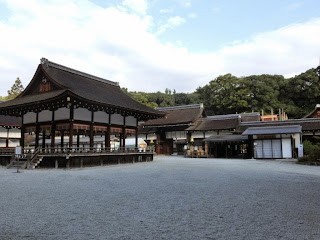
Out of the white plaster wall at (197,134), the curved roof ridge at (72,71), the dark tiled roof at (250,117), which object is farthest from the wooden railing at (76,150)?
the dark tiled roof at (250,117)

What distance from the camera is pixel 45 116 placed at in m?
20.2

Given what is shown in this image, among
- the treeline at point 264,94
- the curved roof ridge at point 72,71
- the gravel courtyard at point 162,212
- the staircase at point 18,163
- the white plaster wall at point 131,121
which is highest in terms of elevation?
the treeline at point 264,94

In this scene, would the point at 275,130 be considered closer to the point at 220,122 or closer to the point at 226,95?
the point at 220,122

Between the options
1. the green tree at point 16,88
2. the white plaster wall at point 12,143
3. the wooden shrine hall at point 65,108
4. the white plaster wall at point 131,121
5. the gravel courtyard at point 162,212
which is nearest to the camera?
the gravel courtyard at point 162,212

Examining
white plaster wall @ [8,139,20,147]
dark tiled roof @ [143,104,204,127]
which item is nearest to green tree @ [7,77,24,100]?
white plaster wall @ [8,139,20,147]

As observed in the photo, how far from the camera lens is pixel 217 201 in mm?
6969

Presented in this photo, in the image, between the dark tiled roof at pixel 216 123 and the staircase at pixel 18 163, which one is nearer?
the staircase at pixel 18 163

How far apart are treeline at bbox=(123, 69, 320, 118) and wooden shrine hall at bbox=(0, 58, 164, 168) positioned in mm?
35741

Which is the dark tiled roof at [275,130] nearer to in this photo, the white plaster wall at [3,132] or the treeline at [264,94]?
the treeline at [264,94]

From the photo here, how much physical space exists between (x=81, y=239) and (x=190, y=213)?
253 cm

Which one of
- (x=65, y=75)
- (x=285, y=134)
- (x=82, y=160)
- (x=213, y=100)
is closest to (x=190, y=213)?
(x=82, y=160)

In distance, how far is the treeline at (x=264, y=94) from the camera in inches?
1999

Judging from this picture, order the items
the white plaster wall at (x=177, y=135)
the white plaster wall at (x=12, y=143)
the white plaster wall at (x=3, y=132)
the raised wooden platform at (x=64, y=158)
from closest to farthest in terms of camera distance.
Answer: the raised wooden platform at (x=64, y=158) → the white plaster wall at (x=3, y=132) → the white plaster wall at (x=12, y=143) → the white plaster wall at (x=177, y=135)

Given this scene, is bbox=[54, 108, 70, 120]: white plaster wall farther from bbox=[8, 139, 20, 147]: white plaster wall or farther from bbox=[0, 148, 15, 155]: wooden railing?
bbox=[8, 139, 20, 147]: white plaster wall
